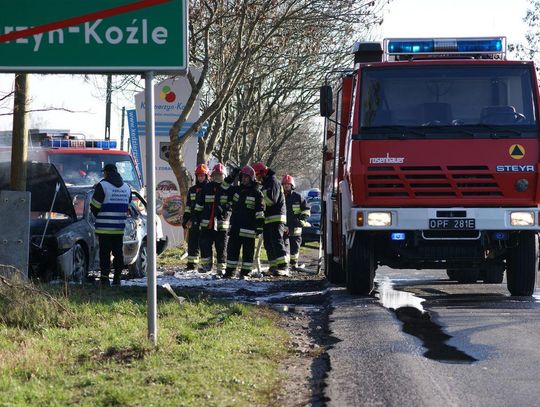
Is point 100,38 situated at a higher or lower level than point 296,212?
higher

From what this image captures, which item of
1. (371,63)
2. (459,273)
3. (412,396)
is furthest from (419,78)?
(412,396)

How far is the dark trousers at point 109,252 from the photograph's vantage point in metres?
14.8

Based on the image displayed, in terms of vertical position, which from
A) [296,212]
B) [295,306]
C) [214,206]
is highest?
[296,212]

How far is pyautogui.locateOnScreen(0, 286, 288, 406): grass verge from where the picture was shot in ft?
22.2

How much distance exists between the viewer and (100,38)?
27.8 feet

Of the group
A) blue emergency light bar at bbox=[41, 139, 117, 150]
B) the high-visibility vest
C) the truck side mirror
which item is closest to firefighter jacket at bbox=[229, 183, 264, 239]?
the high-visibility vest

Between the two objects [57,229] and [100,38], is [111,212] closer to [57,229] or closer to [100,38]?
[57,229]

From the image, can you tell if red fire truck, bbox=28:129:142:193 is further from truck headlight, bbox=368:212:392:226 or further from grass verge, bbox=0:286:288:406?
grass verge, bbox=0:286:288:406

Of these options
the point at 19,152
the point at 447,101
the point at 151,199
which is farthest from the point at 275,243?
the point at 151,199

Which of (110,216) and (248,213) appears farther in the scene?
(248,213)

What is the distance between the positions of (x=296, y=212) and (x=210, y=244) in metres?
3.69

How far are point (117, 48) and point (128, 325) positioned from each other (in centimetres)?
264

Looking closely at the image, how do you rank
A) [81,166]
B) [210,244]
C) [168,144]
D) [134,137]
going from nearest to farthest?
1. [210,244]
2. [81,166]
3. [168,144]
4. [134,137]

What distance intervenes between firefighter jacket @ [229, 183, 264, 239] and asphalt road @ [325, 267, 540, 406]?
299 cm
